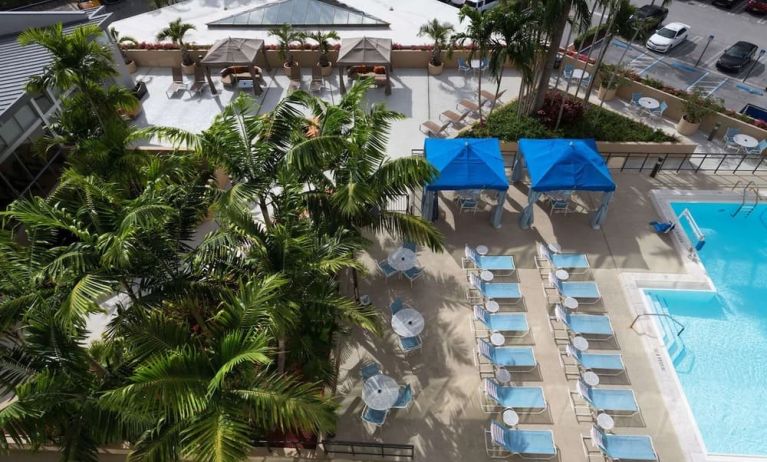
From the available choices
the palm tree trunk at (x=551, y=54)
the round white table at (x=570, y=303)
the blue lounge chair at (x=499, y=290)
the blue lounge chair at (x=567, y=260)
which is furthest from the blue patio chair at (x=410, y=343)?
the palm tree trunk at (x=551, y=54)

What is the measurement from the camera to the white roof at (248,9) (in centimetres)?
2458

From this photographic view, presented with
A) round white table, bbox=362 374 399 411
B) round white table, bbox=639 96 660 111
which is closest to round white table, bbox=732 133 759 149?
round white table, bbox=639 96 660 111

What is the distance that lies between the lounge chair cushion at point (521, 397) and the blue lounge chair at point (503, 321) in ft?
5.25

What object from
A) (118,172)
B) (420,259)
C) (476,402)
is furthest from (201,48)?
(476,402)

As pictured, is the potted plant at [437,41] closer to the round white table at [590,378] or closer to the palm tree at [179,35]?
the palm tree at [179,35]

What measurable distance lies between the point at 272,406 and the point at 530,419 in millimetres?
6761

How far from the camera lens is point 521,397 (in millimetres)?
10328

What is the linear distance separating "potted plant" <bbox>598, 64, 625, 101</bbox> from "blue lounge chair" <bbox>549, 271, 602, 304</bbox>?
408 inches

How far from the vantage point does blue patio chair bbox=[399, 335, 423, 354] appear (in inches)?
438

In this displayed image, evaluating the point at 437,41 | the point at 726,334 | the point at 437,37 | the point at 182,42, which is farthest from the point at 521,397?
the point at 182,42

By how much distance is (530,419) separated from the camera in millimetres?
10305

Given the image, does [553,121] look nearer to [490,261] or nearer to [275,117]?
[490,261]

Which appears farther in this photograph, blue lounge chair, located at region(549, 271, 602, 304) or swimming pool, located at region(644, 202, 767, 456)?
blue lounge chair, located at region(549, 271, 602, 304)

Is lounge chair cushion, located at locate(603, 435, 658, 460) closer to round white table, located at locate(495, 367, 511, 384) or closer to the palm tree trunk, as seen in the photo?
round white table, located at locate(495, 367, 511, 384)
